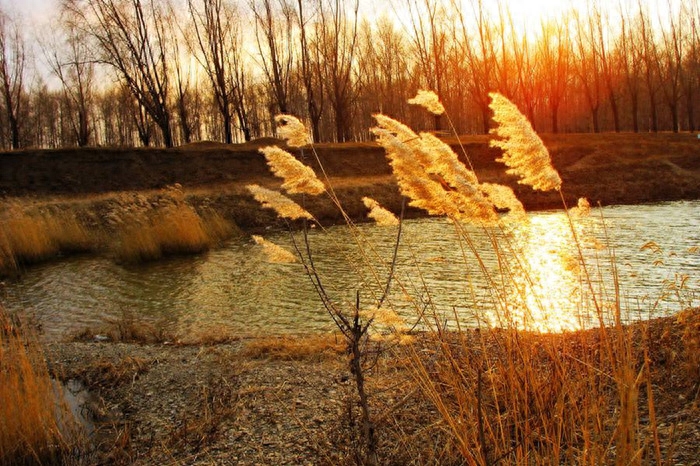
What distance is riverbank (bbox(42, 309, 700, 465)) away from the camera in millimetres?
2791

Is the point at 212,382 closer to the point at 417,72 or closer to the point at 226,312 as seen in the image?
the point at 226,312

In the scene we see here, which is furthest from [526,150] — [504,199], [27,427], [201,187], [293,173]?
[201,187]

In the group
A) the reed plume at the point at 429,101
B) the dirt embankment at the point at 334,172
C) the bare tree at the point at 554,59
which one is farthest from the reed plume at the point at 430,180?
the bare tree at the point at 554,59

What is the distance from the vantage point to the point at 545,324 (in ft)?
9.45

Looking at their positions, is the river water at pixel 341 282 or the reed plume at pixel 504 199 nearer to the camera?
the reed plume at pixel 504 199

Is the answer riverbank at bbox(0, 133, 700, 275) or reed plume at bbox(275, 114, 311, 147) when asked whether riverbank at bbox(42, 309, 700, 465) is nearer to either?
reed plume at bbox(275, 114, 311, 147)

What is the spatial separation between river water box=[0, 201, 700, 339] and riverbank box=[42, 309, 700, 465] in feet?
2.47

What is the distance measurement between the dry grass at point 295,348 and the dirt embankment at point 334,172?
12690mm

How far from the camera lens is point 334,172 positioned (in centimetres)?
2425

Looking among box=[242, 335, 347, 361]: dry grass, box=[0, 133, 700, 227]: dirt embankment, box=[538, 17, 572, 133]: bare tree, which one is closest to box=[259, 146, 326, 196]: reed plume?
box=[242, 335, 347, 361]: dry grass

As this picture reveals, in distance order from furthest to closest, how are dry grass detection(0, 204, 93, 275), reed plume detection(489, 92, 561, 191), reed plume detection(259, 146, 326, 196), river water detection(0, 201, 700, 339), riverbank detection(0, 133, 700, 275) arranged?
riverbank detection(0, 133, 700, 275)
dry grass detection(0, 204, 93, 275)
river water detection(0, 201, 700, 339)
reed plume detection(259, 146, 326, 196)
reed plume detection(489, 92, 561, 191)

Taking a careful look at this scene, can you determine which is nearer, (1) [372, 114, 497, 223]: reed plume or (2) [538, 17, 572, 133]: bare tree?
(1) [372, 114, 497, 223]: reed plume

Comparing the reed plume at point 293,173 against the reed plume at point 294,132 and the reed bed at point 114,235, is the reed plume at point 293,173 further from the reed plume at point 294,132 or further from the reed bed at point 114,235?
the reed bed at point 114,235

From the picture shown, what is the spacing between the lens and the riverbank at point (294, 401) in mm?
2791
